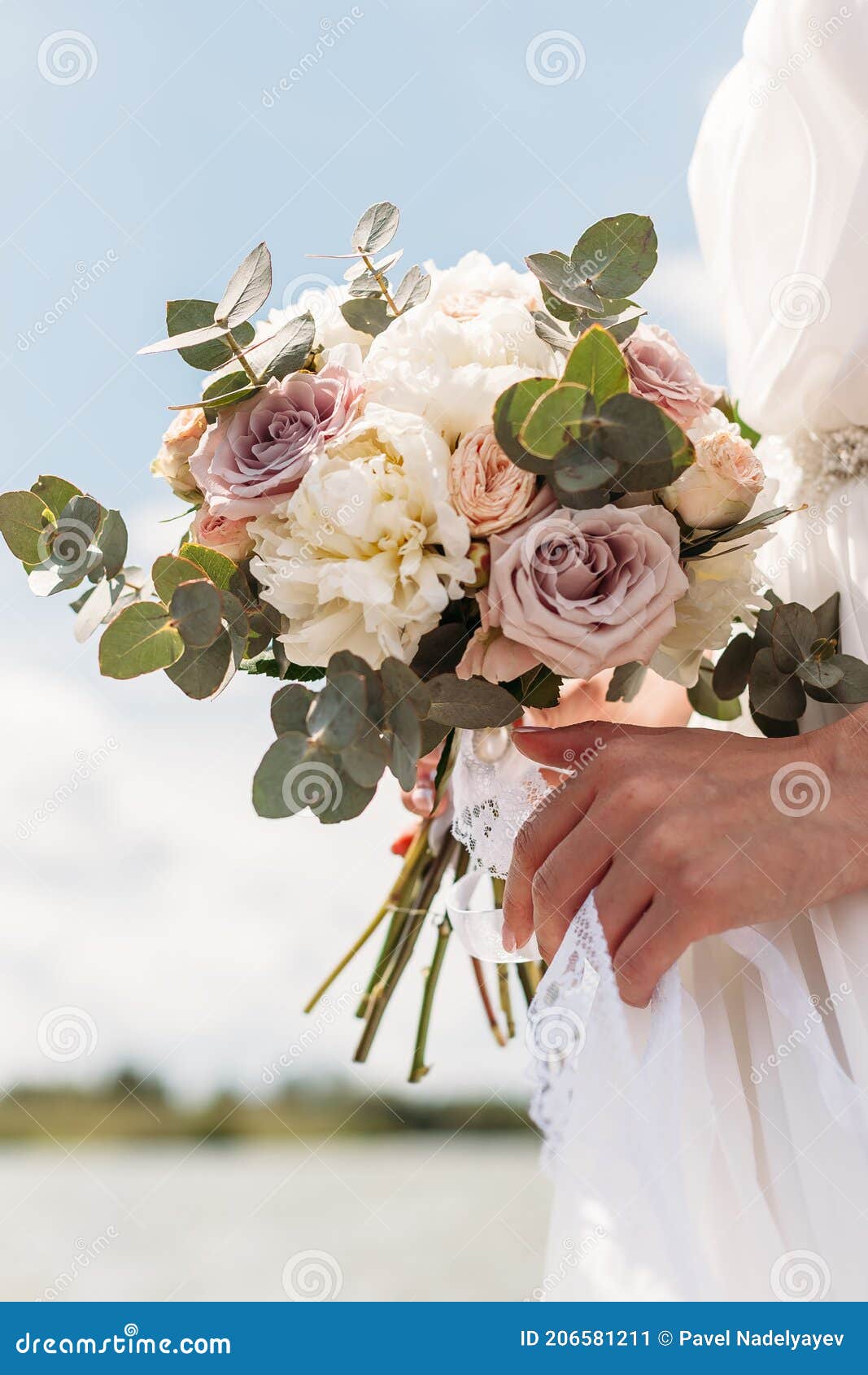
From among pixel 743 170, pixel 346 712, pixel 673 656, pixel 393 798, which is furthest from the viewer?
pixel 393 798

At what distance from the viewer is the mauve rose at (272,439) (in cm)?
61

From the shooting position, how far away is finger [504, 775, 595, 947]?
2.23 ft

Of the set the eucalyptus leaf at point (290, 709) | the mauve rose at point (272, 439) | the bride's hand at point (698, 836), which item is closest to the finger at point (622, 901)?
the bride's hand at point (698, 836)

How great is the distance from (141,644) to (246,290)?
0.26 metres

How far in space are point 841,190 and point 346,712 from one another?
0.60m

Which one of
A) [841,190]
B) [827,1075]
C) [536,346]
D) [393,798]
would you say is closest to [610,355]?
[536,346]

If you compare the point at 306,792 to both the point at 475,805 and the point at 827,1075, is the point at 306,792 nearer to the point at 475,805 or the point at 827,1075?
the point at 475,805

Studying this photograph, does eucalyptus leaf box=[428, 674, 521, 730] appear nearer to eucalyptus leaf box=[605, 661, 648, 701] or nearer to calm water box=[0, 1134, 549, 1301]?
eucalyptus leaf box=[605, 661, 648, 701]

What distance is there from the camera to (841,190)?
757mm

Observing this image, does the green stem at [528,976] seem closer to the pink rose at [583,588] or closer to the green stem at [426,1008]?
the green stem at [426,1008]

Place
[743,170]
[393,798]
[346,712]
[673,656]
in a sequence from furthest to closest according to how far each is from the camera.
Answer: [393,798] → [743,170] → [673,656] → [346,712]

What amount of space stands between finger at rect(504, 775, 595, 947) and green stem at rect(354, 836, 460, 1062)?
30 centimetres

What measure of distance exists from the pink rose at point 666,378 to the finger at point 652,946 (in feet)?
1.09

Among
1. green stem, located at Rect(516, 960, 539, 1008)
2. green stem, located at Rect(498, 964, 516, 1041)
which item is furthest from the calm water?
green stem, located at Rect(516, 960, 539, 1008)
